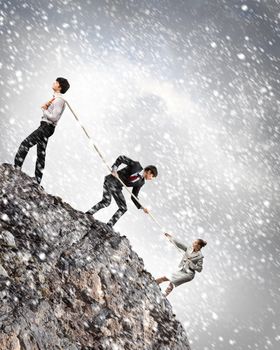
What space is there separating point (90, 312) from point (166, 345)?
147 centimetres

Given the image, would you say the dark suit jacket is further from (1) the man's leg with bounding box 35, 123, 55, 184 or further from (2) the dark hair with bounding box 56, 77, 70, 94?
(2) the dark hair with bounding box 56, 77, 70, 94

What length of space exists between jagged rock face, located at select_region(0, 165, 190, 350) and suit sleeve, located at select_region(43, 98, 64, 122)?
1.29 meters

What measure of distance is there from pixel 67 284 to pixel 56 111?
3.49 m

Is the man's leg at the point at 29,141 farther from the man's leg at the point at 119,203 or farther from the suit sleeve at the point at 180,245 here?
the suit sleeve at the point at 180,245

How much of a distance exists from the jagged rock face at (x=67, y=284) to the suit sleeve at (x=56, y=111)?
1289 mm

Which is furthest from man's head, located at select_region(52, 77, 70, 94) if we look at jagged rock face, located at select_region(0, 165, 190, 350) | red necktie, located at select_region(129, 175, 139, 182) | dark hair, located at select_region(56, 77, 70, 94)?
red necktie, located at select_region(129, 175, 139, 182)

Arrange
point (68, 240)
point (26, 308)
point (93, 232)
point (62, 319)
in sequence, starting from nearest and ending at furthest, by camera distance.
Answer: point (26, 308) < point (62, 319) < point (68, 240) < point (93, 232)

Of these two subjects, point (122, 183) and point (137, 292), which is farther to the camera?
point (122, 183)

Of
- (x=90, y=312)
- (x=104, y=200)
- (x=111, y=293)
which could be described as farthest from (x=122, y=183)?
(x=90, y=312)

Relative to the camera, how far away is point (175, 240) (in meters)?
10.1

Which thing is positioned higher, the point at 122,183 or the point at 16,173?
the point at 122,183

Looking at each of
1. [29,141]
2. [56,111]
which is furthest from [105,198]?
[56,111]

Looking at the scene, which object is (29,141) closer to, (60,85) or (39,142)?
(39,142)

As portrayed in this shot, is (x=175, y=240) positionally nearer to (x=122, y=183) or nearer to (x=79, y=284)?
(x=122, y=183)
